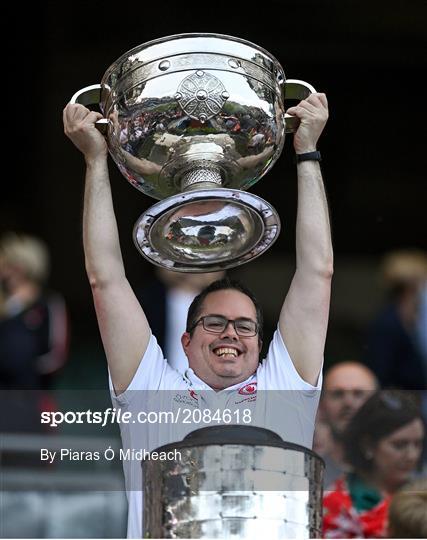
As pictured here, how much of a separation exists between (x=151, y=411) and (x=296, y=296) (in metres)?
0.40

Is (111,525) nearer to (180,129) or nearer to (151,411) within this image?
(151,411)

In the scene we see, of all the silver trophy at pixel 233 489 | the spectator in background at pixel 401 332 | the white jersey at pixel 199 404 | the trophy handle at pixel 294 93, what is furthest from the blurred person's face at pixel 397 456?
the spectator in background at pixel 401 332

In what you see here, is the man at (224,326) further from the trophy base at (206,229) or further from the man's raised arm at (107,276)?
the trophy base at (206,229)

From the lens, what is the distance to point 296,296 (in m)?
3.36

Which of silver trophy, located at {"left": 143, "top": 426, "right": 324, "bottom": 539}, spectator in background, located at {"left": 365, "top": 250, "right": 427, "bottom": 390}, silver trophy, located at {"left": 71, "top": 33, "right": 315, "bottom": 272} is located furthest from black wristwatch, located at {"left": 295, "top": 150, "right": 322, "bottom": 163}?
spectator in background, located at {"left": 365, "top": 250, "right": 427, "bottom": 390}

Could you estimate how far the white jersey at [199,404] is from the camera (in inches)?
123

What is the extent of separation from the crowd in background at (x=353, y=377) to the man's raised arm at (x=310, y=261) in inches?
10.0

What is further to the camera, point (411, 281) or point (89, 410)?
point (411, 281)

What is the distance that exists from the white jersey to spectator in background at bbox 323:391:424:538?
0.35 metres

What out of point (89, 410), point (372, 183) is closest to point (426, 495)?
point (89, 410)

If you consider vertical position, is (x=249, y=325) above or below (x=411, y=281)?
below

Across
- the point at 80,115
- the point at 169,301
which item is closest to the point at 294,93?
the point at 80,115

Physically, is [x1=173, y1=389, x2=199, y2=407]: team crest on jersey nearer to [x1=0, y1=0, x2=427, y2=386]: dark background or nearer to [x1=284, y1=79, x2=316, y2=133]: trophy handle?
[x1=284, y1=79, x2=316, y2=133]: trophy handle

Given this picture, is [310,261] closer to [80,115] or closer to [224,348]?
[224,348]
